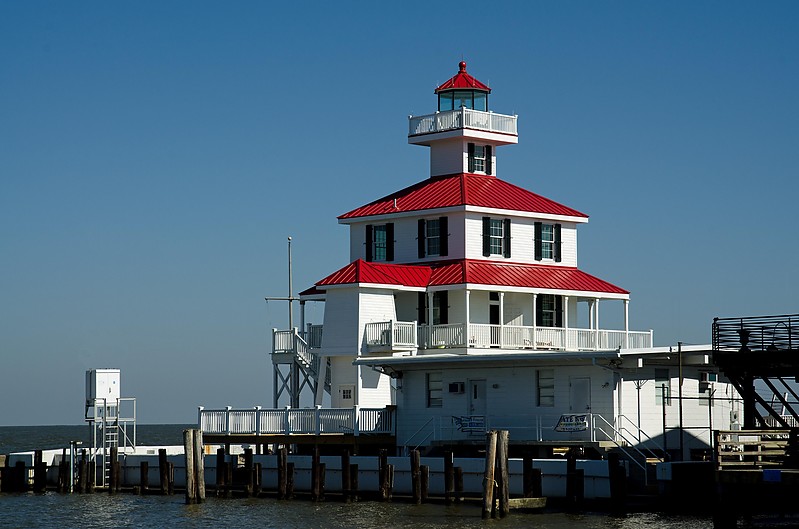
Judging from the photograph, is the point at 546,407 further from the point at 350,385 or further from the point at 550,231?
the point at 550,231

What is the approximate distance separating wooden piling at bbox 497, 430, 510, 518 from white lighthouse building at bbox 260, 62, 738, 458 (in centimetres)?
604

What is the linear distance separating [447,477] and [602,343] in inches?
631

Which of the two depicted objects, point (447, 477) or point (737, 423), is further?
point (737, 423)

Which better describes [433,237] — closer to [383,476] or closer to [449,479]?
[383,476]

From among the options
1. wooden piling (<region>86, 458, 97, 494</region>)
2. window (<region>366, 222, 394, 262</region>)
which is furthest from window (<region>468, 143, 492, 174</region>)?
wooden piling (<region>86, 458, 97, 494</region>)

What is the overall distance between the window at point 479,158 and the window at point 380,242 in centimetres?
503

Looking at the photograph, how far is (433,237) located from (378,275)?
503 centimetres

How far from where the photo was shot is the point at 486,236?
212 ft

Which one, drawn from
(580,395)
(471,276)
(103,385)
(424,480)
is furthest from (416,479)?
(103,385)

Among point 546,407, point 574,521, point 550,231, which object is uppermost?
point 550,231

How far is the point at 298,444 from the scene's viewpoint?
56.6 m

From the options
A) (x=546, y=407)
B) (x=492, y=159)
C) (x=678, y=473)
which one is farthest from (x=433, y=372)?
(x=492, y=159)

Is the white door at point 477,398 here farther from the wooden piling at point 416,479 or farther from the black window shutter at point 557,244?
the black window shutter at point 557,244

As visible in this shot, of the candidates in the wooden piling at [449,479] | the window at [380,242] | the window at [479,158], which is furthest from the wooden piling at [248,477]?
the window at [479,158]
